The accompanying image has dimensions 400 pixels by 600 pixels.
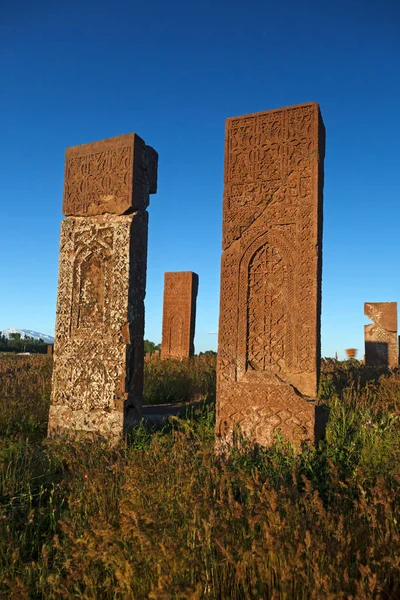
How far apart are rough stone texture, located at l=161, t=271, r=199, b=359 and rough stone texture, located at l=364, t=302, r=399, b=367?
790 cm

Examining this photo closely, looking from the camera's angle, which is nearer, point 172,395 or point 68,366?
point 68,366

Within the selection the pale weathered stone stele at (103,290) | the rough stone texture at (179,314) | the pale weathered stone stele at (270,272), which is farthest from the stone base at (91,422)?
the rough stone texture at (179,314)

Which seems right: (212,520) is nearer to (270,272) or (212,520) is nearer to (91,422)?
(270,272)

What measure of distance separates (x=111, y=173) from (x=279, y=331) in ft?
9.54

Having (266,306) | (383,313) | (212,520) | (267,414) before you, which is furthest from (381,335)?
(212,520)

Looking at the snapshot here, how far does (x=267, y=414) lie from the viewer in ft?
15.4

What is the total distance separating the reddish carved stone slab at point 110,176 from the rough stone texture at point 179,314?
7.84m

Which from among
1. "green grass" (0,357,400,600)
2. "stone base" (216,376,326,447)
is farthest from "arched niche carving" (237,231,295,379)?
"green grass" (0,357,400,600)

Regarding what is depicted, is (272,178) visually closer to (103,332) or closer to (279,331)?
(279,331)

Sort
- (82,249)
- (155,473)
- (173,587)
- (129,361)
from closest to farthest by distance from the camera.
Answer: (173,587)
(155,473)
(129,361)
(82,249)

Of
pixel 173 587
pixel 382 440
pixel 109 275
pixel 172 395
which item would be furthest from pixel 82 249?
pixel 173 587

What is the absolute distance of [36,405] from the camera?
6.57 metres

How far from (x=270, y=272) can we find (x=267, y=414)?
142cm

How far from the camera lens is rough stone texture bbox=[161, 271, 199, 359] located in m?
14.2
